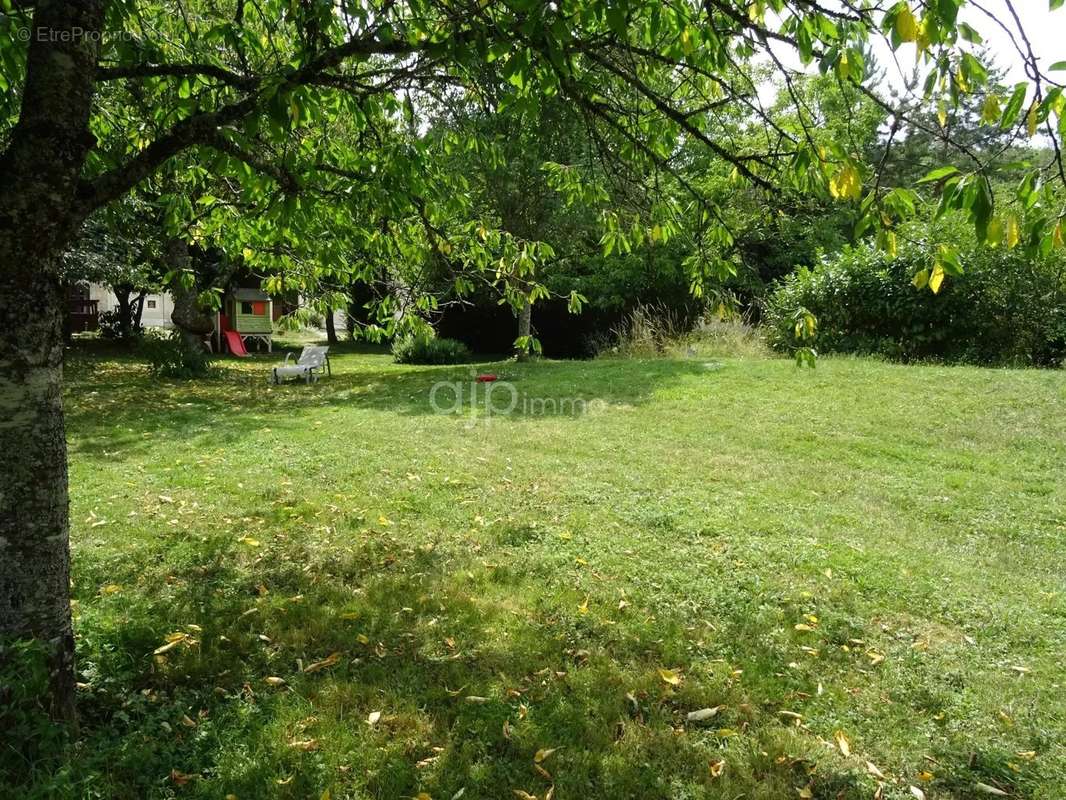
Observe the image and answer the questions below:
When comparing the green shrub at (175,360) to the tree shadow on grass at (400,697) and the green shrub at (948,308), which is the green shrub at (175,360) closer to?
the tree shadow on grass at (400,697)

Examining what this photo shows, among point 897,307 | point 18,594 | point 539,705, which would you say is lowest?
point 539,705

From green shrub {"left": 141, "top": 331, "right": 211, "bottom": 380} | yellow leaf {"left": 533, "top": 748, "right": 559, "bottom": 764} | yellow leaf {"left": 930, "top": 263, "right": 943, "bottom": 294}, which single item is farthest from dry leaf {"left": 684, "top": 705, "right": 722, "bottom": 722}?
green shrub {"left": 141, "top": 331, "right": 211, "bottom": 380}

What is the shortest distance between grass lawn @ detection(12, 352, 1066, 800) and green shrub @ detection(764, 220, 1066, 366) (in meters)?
5.09

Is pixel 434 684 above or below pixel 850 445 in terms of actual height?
below

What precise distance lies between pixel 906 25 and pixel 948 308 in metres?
11.9

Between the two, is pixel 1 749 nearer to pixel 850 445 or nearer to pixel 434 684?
pixel 434 684

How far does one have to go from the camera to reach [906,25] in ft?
5.81

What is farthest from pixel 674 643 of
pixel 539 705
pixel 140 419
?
pixel 140 419

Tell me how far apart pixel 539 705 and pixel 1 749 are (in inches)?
75.4

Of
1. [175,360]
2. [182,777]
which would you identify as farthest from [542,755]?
[175,360]

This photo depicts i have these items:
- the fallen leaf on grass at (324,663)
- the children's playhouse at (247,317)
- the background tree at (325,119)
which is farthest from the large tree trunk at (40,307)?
the children's playhouse at (247,317)

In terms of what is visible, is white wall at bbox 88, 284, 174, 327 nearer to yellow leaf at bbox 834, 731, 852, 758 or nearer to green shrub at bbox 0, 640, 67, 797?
green shrub at bbox 0, 640, 67, 797

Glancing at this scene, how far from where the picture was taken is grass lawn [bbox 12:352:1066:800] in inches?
92.7

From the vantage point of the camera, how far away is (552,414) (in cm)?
913
